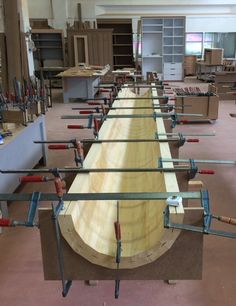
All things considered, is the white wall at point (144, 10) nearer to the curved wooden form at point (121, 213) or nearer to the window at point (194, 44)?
the window at point (194, 44)

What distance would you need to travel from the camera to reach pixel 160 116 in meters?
2.82

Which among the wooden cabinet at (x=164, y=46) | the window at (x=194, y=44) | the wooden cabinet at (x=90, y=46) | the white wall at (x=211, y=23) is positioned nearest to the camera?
the wooden cabinet at (x=90, y=46)

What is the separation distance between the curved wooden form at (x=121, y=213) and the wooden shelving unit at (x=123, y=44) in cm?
891

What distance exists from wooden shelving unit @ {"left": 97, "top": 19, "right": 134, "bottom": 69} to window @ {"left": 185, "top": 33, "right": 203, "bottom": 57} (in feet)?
8.64

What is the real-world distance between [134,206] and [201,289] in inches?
24.7

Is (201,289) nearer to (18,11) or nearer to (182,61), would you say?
(18,11)

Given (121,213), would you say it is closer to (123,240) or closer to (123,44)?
(123,240)

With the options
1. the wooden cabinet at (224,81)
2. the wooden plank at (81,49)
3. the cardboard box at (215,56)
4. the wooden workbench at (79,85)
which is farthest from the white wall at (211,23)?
the wooden workbench at (79,85)

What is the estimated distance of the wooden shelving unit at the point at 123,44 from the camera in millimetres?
11273

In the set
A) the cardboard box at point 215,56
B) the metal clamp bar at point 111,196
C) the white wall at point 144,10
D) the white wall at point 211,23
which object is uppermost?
the white wall at point 144,10

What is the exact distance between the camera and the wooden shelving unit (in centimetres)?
1127

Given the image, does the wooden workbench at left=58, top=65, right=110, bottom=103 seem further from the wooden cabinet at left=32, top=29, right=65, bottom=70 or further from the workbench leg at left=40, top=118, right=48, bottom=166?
the workbench leg at left=40, top=118, right=48, bottom=166

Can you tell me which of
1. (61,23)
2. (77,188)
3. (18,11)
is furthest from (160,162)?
(61,23)

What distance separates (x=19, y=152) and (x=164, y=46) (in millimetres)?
9134
